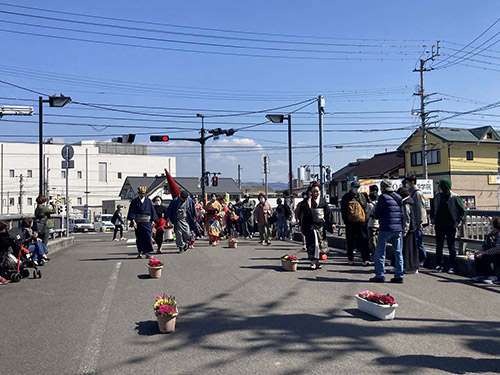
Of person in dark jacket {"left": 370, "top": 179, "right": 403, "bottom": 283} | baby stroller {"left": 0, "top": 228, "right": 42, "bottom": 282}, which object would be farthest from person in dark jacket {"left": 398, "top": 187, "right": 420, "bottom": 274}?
baby stroller {"left": 0, "top": 228, "right": 42, "bottom": 282}

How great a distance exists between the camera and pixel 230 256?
1322 cm

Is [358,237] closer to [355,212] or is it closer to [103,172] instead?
[355,212]

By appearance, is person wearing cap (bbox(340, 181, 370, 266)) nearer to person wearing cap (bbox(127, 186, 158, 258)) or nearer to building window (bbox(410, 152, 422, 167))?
person wearing cap (bbox(127, 186, 158, 258))

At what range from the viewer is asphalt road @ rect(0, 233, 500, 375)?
469 cm

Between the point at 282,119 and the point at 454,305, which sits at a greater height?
the point at 282,119

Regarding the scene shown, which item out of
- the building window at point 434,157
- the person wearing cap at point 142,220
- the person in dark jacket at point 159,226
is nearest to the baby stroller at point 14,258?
the person wearing cap at point 142,220

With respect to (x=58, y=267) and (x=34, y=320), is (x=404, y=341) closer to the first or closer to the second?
(x=34, y=320)

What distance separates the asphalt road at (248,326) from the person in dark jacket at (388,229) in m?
0.39

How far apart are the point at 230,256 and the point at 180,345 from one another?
26.0ft

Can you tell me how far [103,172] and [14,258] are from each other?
73469mm

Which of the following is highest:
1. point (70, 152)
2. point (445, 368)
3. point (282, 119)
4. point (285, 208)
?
point (282, 119)

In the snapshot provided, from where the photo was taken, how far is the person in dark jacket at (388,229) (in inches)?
351

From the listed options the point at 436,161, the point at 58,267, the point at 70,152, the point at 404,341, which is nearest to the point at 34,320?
the point at 404,341

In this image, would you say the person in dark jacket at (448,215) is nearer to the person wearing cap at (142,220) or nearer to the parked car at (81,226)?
the person wearing cap at (142,220)
